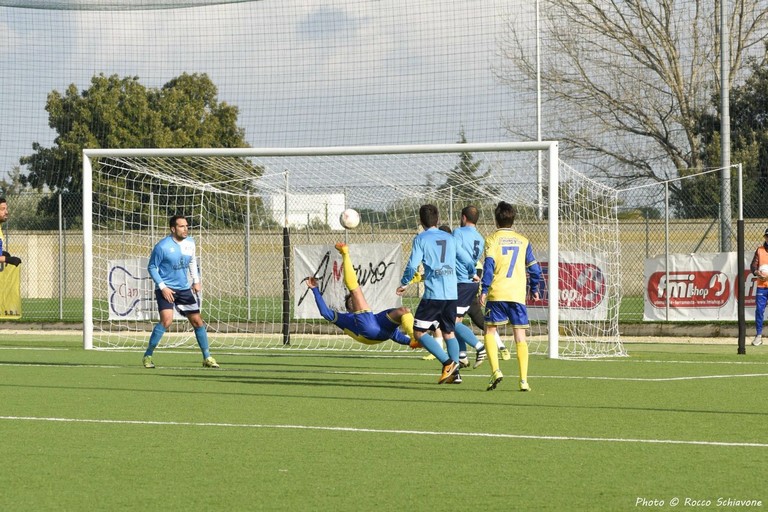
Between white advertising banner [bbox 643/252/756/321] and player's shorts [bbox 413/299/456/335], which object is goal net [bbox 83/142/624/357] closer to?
white advertising banner [bbox 643/252/756/321]

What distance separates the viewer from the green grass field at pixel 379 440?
6.33 m

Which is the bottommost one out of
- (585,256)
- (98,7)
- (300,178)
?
(585,256)

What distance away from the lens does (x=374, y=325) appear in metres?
13.3

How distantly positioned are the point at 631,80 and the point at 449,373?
1057 inches

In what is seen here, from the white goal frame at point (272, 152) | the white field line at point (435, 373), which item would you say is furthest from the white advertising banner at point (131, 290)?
the white field line at point (435, 373)

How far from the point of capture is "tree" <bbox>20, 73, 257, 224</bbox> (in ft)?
151

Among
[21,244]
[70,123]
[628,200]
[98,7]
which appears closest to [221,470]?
[98,7]

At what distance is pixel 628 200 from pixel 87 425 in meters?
19.9

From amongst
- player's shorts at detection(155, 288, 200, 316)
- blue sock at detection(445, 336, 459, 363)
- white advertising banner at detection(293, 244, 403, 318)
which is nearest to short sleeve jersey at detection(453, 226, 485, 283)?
blue sock at detection(445, 336, 459, 363)

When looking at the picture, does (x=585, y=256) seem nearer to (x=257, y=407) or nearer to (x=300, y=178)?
(x=300, y=178)

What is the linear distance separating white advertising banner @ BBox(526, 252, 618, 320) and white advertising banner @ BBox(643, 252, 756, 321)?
178 cm

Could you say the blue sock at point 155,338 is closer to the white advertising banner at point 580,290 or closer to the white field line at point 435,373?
the white field line at point 435,373

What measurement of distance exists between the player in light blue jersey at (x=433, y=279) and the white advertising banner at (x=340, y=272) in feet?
32.4

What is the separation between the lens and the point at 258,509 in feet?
19.6
